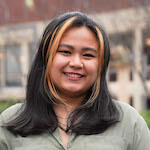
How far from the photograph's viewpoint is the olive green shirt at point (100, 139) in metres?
2.01

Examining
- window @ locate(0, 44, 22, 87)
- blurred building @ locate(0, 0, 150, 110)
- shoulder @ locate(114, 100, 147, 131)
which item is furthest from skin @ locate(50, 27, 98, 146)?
window @ locate(0, 44, 22, 87)

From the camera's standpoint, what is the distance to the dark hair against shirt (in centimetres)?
209

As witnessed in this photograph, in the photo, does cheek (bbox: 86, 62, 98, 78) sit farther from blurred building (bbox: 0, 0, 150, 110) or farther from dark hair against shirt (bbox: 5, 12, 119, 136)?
blurred building (bbox: 0, 0, 150, 110)

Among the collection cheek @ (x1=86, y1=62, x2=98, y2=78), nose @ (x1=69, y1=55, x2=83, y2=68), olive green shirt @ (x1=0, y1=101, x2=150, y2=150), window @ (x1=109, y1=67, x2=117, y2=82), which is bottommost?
window @ (x1=109, y1=67, x2=117, y2=82)

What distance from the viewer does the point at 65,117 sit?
2199 mm

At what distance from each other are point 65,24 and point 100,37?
9.7 inches

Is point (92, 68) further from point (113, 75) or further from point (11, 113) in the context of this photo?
point (113, 75)

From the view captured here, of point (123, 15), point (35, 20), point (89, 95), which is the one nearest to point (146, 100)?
point (123, 15)

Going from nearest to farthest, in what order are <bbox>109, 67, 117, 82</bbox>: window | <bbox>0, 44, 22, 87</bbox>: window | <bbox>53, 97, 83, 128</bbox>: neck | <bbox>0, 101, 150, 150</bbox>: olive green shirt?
1. <bbox>0, 101, 150, 150</bbox>: olive green shirt
2. <bbox>53, 97, 83, 128</bbox>: neck
3. <bbox>109, 67, 117, 82</bbox>: window
4. <bbox>0, 44, 22, 87</bbox>: window

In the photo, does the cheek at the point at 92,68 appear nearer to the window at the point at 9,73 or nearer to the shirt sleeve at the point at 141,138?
the shirt sleeve at the point at 141,138

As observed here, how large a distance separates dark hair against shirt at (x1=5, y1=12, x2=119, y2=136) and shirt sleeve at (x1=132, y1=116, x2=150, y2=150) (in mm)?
148

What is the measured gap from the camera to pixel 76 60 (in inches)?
79.2

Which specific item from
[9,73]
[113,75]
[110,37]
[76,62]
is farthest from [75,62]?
[9,73]

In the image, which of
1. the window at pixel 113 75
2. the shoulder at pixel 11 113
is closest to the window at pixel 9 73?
the window at pixel 113 75
